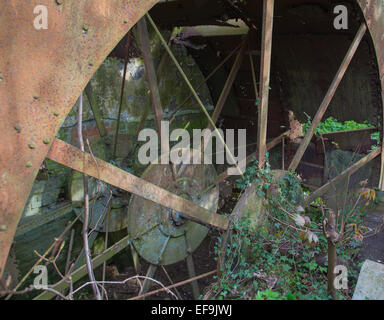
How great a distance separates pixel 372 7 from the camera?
370 cm

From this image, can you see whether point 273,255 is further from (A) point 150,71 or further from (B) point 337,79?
(A) point 150,71

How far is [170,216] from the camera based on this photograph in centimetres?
417

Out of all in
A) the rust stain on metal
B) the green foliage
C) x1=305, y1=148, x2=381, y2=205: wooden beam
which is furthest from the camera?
x1=305, y1=148, x2=381, y2=205: wooden beam

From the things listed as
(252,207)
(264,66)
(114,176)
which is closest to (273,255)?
(252,207)

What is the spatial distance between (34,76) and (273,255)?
258 centimetres

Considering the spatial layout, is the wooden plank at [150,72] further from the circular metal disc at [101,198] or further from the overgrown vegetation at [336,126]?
the overgrown vegetation at [336,126]

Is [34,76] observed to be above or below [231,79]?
below

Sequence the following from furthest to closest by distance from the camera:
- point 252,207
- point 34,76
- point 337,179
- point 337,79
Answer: point 337,179 < point 337,79 < point 252,207 < point 34,76

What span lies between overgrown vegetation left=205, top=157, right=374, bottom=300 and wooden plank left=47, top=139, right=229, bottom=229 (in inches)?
16.3

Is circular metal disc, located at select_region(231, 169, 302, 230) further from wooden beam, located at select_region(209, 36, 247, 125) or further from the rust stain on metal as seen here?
the rust stain on metal

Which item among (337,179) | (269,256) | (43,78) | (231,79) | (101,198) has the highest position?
(231,79)

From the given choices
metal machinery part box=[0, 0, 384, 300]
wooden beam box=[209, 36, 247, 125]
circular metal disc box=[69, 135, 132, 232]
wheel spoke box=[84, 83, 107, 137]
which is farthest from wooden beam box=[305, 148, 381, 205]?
wheel spoke box=[84, 83, 107, 137]

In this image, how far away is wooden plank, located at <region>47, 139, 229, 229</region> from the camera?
2.02 m

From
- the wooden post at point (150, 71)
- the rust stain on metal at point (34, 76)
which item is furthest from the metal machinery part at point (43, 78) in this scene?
the wooden post at point (150, 71)
